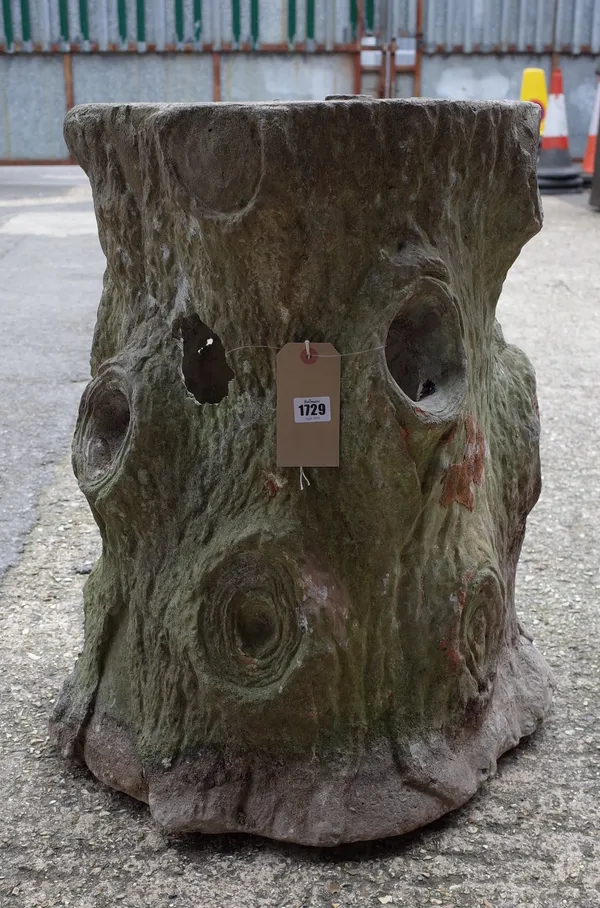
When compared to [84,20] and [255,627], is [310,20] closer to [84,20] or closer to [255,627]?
[84,20]

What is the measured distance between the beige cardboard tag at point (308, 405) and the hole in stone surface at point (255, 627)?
228mm

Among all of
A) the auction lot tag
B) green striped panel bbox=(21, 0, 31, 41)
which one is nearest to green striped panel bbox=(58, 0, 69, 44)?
green striped panel bbox=(21, 0, 31, 41)

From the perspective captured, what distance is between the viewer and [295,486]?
1.62 m

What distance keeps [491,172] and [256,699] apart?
904 millimetres

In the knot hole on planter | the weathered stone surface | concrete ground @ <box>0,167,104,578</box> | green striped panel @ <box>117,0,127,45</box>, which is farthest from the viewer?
green striped panel @ <box>117,0,127,45</box>

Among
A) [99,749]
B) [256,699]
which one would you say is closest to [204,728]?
[256,699]

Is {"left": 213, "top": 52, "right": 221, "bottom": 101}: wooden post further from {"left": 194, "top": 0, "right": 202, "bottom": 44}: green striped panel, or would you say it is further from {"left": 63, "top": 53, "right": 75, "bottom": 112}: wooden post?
{"left": 63, "top": 53, "right": 75, "bottom": 112}: wooden post

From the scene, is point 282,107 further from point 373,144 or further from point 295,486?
point 295,486

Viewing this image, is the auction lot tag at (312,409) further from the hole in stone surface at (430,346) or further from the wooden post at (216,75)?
the wooden post at (216,75)

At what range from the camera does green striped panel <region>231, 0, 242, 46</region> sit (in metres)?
10.0

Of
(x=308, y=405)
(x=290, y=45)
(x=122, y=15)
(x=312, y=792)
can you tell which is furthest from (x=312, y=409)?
(x=122, y=15)

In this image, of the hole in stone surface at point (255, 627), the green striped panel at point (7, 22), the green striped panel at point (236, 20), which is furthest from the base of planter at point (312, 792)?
the green striped panel at point (7, 22)

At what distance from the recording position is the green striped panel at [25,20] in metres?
10.3

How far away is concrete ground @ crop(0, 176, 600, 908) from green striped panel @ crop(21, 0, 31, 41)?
7784 mm
